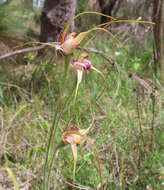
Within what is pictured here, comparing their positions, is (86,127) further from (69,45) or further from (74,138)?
(69,45)

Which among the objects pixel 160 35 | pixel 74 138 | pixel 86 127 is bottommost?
pixel 86 127

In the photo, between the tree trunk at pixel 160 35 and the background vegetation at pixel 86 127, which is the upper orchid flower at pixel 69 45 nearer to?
the background vegetation at pixel 86 127

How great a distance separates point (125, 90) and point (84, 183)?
1.03 m

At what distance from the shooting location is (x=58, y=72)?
85.4 inches

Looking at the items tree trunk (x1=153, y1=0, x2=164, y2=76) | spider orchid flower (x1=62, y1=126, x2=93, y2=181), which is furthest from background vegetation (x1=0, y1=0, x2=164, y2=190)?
tree trunk (x1=153, y1=0, x2=164, y2=76)

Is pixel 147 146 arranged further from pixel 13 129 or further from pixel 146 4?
pixel 146 4

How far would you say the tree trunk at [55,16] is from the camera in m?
2.42

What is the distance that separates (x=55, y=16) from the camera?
251 centimetres

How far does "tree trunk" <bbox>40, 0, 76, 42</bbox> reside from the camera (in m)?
2.42

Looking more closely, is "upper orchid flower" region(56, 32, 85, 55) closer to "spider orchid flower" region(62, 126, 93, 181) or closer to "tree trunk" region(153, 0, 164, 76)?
"spider orchid flower" region(62, 126, 93, 181)

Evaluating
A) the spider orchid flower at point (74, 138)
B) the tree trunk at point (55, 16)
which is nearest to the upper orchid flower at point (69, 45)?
the spider orchid flower at point (74, 138)

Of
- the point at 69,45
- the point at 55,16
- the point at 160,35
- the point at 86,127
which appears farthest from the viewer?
the point at 55,16

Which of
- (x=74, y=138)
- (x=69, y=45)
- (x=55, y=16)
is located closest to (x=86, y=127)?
(x=74, y=138)

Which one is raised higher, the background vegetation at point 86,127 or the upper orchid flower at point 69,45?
the upper orchid flower at point 69,45
